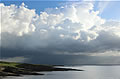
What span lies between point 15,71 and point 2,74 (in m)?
17.3

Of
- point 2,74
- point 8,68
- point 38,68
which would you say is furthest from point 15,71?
point 38,68

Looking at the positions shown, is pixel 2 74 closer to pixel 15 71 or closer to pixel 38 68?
pixel 15 71

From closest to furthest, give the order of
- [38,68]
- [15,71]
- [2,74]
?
[2,74], [15,71], [38,68]

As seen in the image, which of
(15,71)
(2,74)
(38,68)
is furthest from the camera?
(38,68)

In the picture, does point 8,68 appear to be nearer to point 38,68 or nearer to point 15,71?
point 15,71

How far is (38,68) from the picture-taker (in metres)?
196

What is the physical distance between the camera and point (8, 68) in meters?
136

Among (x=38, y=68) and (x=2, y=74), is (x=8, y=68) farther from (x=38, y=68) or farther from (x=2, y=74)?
(x=38, y=68)

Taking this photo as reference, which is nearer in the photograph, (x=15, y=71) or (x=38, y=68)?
(x=15, y=71)

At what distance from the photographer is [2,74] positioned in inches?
4542


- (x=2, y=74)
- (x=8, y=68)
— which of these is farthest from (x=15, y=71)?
(x=2, y=74)

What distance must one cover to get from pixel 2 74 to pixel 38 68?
82275 mm

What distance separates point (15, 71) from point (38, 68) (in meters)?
A: 65.0

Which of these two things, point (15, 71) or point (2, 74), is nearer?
point (2, 74)
